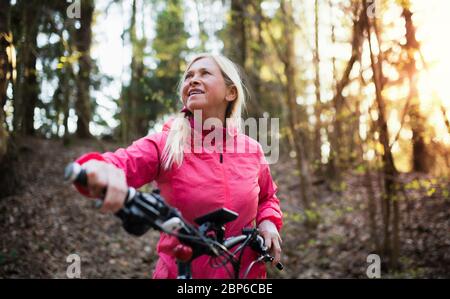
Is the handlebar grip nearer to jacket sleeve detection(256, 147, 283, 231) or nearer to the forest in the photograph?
jacket sleeve detection(256, 147, 283, 231)

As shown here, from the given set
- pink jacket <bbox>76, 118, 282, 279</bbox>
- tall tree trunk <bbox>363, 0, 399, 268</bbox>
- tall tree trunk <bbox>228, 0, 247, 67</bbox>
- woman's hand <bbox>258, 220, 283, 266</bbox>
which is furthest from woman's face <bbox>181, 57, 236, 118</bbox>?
tall tree trunk <bbox>228, 0, 247, 67</bbox>

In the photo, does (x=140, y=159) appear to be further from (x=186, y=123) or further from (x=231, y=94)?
(x=231, y=94)

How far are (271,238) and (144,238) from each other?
264 inches

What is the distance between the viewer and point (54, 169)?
10.9m

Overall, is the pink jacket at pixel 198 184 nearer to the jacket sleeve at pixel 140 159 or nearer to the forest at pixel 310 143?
the jacket sleeve at pixel 140 159

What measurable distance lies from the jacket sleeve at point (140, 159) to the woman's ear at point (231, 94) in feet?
1.81

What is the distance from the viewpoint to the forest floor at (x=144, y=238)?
6.49m

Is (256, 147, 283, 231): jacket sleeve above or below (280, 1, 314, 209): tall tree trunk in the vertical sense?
below

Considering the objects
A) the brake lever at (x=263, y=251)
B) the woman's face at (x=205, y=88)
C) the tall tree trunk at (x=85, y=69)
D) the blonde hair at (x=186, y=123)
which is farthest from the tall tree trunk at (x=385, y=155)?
the tall tree trunk at (x=85, y=69)

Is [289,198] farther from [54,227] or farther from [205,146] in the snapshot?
[205,146]

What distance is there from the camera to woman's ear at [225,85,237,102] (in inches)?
94.3

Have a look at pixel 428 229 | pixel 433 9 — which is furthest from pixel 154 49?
pixel 428 229
